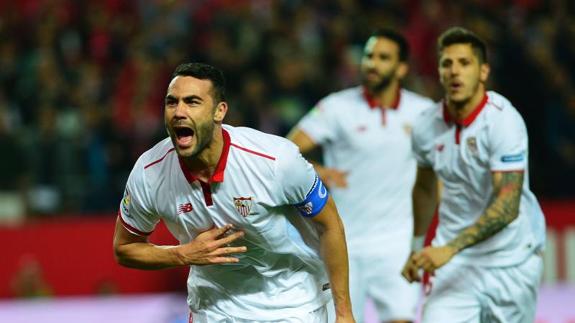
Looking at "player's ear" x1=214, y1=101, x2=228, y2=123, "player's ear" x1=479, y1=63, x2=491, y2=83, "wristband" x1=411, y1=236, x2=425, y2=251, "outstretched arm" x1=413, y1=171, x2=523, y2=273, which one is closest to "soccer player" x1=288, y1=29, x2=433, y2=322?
"wristband" x1=411, y1=236, x2=425, y2=251

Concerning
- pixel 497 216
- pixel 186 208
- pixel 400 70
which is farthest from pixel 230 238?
pixel 400 70

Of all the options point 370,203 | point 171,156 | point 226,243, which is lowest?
point 370,203

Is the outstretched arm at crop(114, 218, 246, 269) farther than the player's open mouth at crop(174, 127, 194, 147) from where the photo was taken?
Yes

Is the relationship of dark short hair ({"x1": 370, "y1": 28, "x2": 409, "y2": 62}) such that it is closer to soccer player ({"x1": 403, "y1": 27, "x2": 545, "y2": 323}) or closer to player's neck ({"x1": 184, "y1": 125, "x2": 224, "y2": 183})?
soccer player ({"x1": 403, "y1": 27, "x2": 545, "y2": 323})

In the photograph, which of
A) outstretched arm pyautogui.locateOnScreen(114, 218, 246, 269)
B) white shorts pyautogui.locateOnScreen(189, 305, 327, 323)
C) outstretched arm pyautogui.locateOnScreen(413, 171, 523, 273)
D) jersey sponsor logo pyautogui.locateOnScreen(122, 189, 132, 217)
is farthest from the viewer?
outstretched arm pyautogui.locateOnScreen(413, 171, 523, 273)

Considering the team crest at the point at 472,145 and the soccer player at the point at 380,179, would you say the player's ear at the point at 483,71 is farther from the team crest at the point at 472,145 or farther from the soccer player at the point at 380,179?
the soccer player at the point at 380,179

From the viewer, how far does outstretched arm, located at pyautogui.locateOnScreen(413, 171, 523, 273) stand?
18.5ft

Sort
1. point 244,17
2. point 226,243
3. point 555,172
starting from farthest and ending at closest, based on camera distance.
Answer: point 244,17, point 555,172, point 226,243

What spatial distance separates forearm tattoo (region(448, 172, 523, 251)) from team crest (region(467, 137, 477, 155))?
0.26 metres

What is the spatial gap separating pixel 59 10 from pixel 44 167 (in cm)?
313


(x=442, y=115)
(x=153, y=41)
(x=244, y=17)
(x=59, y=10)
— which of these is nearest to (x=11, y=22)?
(x=59, y=10)

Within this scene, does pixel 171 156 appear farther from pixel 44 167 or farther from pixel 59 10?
pixel 59 10

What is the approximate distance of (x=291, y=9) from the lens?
42.9 feet

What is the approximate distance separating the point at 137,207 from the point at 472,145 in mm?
1880
